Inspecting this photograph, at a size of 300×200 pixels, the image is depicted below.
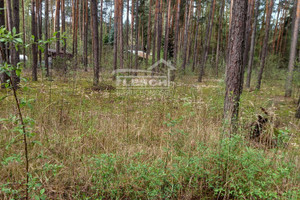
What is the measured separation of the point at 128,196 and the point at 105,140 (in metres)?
1.15

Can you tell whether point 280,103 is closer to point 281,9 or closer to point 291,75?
point 291,75

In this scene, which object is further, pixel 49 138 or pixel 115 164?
pixel 49 138

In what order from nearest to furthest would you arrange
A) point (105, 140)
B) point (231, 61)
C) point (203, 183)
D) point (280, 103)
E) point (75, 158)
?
point (203, 183) < point (75, 158) < point (105, 140) < point (231, 61) < point (280, 103)

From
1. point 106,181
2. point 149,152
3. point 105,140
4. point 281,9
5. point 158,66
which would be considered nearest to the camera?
point 106,181

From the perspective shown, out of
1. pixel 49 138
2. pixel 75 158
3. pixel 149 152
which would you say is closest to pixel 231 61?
pixel 149 152

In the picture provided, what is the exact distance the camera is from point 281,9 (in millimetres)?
22391

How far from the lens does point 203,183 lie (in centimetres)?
218

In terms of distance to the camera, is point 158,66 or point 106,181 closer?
point 106,181

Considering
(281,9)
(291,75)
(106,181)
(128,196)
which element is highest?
(281,9)

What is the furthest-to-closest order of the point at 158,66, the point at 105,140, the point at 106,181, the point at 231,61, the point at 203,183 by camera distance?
the point at 158,66 → the point at 231,61 → the point at 105,140 → the point at 203,183 → the point at 106,181

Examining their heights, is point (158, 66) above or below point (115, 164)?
above

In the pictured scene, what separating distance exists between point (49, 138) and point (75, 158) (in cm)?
80

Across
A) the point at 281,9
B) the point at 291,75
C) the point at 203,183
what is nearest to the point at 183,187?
the point at 203,183

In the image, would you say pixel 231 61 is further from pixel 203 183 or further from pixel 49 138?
pixel 49 138
